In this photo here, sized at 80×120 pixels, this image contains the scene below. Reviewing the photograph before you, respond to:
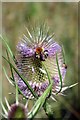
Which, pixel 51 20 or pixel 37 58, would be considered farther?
pixel 51 20

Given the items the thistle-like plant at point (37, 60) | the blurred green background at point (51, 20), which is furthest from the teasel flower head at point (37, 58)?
the blurred green background at point (51, 20)

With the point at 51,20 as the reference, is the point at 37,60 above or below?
below

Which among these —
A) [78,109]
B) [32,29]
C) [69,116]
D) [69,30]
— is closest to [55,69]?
[32,29]

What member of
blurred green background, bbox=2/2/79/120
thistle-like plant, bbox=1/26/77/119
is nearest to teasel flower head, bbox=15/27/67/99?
thistle-like plant, bbox=1/26/77/119

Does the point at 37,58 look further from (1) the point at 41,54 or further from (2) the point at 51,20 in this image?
(2) the point at 51,20

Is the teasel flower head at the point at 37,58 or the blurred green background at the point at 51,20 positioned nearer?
the teasel flower head at the point at 37,58

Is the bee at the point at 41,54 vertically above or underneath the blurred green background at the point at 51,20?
underneath

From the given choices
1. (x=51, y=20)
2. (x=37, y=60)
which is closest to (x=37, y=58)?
(x=37, y=60)

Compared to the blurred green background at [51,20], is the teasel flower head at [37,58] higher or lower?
lower

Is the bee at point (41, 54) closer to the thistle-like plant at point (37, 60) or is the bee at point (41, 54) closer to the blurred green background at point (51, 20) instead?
the thistle-like plant at point (37, 60)

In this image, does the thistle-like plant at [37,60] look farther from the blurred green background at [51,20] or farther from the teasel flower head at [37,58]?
the blurred green background at [51,20]
